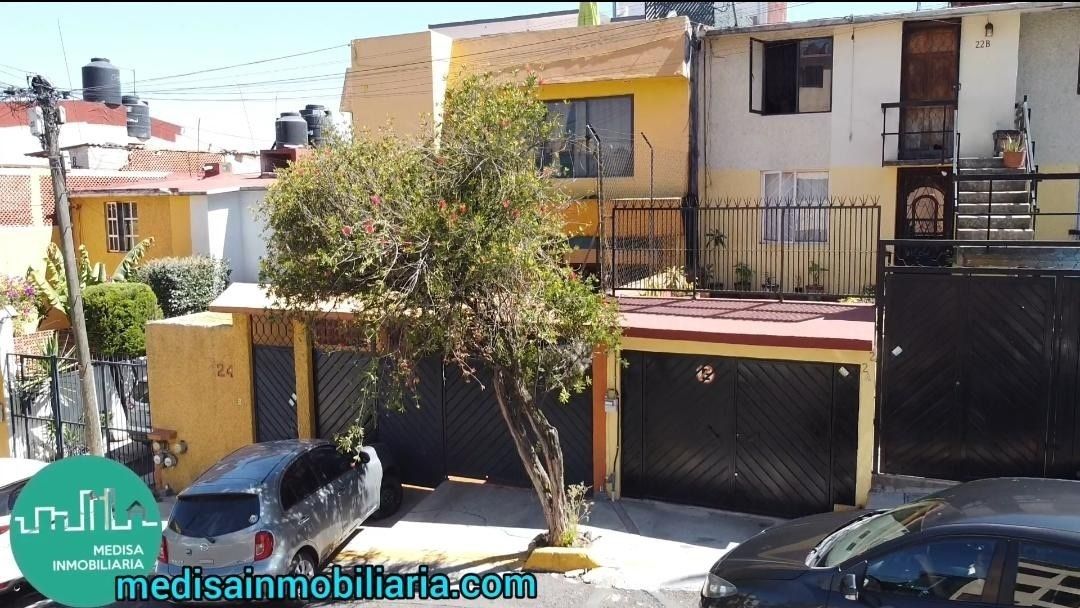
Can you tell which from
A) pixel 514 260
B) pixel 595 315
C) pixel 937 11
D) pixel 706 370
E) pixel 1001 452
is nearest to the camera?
pixel 514 260

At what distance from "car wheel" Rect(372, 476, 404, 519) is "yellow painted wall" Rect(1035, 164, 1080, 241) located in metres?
12.5

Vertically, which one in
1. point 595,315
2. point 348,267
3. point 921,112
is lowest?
point 595,315

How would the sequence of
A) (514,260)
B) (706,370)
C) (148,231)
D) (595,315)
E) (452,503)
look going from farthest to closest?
(148,231) < (452,503) < (706,370) < (595,315) < (514,260)

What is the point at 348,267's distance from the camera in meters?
8.94

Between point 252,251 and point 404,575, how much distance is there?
17841 millimetres

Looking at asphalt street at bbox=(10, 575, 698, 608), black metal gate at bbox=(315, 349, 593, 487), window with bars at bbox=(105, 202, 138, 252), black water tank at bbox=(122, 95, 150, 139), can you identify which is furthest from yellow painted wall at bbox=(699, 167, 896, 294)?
black water tank at bbox=(122, 95, 150, 139)

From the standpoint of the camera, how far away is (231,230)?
24.4 m

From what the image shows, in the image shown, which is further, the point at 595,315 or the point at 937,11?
the point at 937,11

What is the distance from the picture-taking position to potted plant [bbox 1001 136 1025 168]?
14.6m

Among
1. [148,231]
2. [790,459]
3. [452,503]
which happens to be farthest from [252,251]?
[790,459]

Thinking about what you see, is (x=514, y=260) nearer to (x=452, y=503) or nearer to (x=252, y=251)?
(x=452, y=503)

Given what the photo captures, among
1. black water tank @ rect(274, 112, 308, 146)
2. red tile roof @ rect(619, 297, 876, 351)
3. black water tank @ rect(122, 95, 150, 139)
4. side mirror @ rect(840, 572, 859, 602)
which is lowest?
side mirror @ rect(840, 572, 859, 602)

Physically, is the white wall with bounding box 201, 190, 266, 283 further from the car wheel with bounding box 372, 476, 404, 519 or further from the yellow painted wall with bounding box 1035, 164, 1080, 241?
the yellow painted wall with bounding box 1035, 164, 1080, 241

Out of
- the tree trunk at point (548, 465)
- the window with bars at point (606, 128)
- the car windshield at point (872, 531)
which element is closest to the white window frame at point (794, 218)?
the window with bars at point (606, 128)
